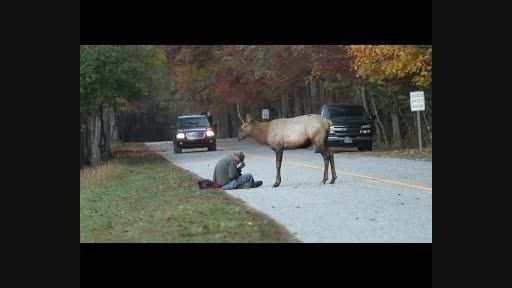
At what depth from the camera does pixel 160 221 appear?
11.1 m

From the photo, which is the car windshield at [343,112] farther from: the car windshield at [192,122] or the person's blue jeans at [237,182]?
the person's blue jeans at [237,182]

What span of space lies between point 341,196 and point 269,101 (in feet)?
26.7

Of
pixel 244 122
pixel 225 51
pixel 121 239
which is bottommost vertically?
pixel 121 239

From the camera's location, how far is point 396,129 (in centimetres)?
2641

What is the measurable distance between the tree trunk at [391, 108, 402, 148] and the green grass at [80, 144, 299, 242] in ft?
30.6

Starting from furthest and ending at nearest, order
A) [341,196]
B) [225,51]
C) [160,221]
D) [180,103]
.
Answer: [180,103]
[225,51]
[341,196]
[160,221]

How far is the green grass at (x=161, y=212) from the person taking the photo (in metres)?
9.98

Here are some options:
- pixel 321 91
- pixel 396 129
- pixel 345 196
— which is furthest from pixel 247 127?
pixel 321 91

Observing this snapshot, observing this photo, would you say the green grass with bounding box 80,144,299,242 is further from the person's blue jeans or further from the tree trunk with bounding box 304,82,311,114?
the tree trunk with bounding box 304,82,311,114

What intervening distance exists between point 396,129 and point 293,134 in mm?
11381

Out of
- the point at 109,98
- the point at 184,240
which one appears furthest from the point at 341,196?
the point at 109,98

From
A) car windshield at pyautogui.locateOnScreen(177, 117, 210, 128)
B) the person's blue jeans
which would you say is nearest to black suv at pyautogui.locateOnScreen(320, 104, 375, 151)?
car windshield at pyautogui.locateOnScreen(177, 117, 210, 128)

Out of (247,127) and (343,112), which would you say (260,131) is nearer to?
(247,127)

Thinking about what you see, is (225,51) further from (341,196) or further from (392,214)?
(392,214)
